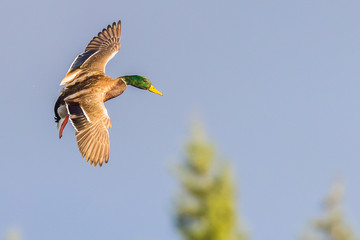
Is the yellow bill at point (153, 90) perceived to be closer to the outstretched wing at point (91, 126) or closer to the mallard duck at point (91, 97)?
the mallard duck at point (91, 97)

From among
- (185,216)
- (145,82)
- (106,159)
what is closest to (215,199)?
(185,216)

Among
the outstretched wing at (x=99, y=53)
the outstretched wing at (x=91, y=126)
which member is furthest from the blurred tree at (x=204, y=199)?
the outstretched wing at (x=99, y=53)

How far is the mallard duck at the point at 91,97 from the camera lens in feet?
45.8

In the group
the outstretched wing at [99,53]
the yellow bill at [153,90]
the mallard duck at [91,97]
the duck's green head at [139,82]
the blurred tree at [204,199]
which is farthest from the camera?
the yellow bill at [153,90]

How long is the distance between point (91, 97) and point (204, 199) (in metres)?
4.62

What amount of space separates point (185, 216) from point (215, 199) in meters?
0.57

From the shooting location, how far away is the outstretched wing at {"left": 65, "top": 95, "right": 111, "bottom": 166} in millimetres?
13805

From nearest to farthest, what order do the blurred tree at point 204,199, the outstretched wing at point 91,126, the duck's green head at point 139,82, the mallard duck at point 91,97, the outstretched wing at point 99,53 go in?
1. the blurred tree at point 204,199
2. the outstretched wing at point 91,126
3. the mallard duck at point 91,97
4. the outstretched wing at point 99,53
5. the duck's green head at point 139,82

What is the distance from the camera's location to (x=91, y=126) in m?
14.2

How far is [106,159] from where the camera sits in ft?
45.2

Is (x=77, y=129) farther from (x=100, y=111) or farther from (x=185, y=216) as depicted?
(x=185, y=216)

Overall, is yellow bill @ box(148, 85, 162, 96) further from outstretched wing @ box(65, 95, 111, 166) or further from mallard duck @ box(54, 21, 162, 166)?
outstretched wing @ box(65, 95, 111, 166)

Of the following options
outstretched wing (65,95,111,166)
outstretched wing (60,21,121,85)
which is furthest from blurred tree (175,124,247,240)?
outstretched wing (60,21,121,85)

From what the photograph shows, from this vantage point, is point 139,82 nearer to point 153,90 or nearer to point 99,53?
point 153,90
